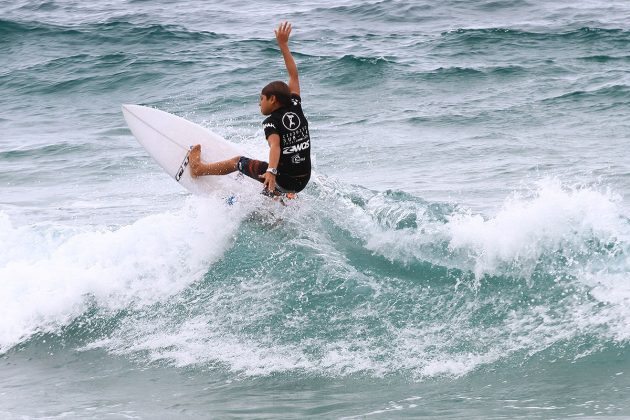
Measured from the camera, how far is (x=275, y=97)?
24.2ft

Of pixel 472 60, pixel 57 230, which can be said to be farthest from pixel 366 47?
pixel 57 230

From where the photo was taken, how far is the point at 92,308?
7.89 m

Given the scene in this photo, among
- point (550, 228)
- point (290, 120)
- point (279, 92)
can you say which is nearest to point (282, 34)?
point (279, 92)

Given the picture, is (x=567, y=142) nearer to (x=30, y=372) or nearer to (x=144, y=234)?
(x=144, y=234)

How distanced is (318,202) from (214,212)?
114cm

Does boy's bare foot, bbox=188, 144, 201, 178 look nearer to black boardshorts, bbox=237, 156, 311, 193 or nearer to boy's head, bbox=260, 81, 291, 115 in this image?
black boardshorts, bbox=237, 156, 311, 193

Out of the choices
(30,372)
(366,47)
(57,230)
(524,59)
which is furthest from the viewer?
(366,47)

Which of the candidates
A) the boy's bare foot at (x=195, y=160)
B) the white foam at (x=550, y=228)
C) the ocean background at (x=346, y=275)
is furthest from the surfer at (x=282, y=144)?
the white foam at (x=550, y=228)

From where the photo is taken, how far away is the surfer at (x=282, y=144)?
735 cm

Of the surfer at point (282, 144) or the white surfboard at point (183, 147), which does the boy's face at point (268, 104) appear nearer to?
the surfer at point (282, 144)

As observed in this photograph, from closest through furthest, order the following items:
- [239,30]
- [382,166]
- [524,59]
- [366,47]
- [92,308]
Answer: [92,308] < [382,166] < [524,59] < [366,47] < [239,30]

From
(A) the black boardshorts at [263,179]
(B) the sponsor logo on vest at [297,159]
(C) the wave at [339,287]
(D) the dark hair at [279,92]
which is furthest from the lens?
(A) the black boardshorts at [263,179]

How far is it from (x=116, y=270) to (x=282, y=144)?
2141mm

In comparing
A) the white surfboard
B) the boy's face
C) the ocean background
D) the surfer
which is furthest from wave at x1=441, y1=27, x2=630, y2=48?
the boy's face
